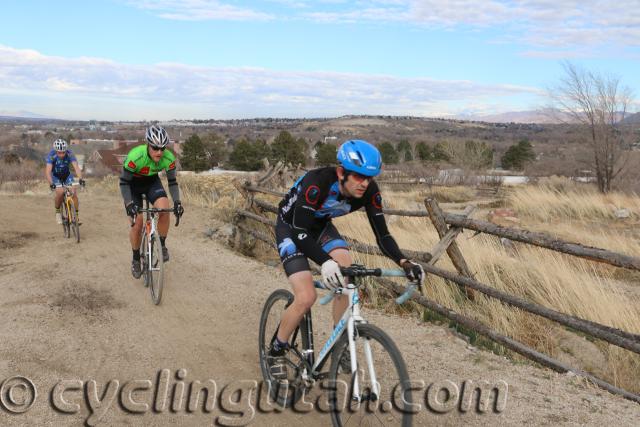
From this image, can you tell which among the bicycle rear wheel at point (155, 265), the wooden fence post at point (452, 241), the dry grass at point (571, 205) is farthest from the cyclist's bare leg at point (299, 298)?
the dry grass at point (571, 205)

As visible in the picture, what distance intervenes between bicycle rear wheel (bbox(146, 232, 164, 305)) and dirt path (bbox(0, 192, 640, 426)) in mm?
145

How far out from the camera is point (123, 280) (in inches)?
270

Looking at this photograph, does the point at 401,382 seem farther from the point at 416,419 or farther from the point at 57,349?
the point at 57,349

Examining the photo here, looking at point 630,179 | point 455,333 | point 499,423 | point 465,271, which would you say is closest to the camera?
point 499,423

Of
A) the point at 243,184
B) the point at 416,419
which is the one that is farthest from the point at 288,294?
the point at 243,184

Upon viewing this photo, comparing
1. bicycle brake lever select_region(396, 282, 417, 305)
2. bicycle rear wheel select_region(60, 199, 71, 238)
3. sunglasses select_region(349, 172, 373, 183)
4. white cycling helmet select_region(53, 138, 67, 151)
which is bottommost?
bicycle rear wheel select_region(60, 199, 71, 238)

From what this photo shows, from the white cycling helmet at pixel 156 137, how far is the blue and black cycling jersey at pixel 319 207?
2.49 m

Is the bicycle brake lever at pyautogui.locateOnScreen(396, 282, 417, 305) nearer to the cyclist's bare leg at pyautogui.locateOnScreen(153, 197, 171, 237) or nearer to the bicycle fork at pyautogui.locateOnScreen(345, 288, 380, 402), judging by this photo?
the bicycle fork at pyautogui.locateOnScreen(345, 288, 380, 402)

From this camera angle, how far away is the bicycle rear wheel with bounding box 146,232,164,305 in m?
5.94

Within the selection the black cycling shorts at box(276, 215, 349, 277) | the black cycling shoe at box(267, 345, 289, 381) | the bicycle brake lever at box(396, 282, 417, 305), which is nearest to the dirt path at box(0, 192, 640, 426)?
the black cycling shoe at box(267, 345, 289, 381)

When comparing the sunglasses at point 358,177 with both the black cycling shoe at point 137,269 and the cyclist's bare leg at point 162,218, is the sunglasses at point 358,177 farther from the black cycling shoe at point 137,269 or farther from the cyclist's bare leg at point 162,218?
the black cycling shoe at point 137,269

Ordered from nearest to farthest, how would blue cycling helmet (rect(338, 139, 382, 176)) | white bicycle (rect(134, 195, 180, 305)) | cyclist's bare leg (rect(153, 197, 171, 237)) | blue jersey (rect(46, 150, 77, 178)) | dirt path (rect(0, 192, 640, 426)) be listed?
blue cycling helmet (rect(338, 139, 382, 176)) → dirt path (rect(0, 192, 640, 426)) → white bicycle (rect(134, 195, 180, 305)) → cyclist's bare leg (rect(153, 197, 171, 237)) → blue jersey (rect(46, 150, 77, 178))

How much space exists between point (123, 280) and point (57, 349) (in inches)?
87.0

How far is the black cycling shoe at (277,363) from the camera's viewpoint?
12.6 ft
